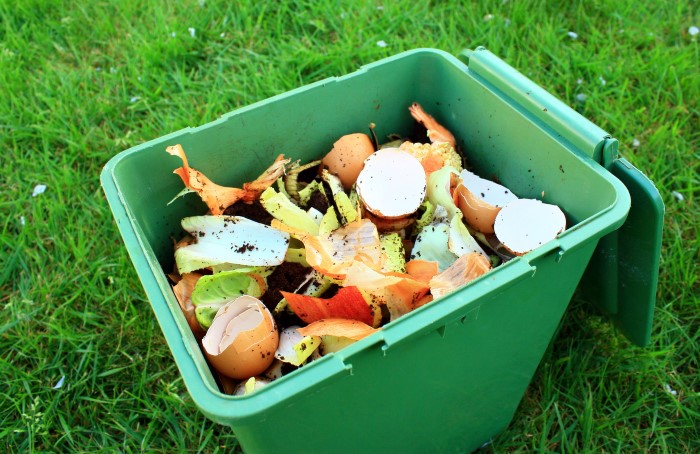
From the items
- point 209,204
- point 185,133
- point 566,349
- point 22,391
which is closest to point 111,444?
point 22,391

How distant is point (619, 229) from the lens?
1064 millimetres

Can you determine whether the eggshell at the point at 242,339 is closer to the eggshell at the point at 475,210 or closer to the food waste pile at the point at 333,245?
the food waste pile at the point at 333,245

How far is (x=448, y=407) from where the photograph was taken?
41.0 inches

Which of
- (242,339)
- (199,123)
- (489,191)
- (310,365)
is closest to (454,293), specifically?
(310,365)

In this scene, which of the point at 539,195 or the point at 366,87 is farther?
the point at 366,87

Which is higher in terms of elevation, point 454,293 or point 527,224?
point 454,293

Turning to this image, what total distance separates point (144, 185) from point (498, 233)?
2.09 feet

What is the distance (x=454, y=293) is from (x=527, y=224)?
0.35 meters

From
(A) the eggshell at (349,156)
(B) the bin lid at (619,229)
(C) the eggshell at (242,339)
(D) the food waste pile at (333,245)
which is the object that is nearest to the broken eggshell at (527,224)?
(D) the food waste pile at (333,245)

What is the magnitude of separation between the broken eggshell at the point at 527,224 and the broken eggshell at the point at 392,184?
161mm

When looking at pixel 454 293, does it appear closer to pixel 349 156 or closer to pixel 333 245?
pixel 333 245

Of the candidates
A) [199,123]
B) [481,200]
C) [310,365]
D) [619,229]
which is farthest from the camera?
[199,123]

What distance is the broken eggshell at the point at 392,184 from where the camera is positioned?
117cm

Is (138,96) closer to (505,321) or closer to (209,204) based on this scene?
(209,204)
